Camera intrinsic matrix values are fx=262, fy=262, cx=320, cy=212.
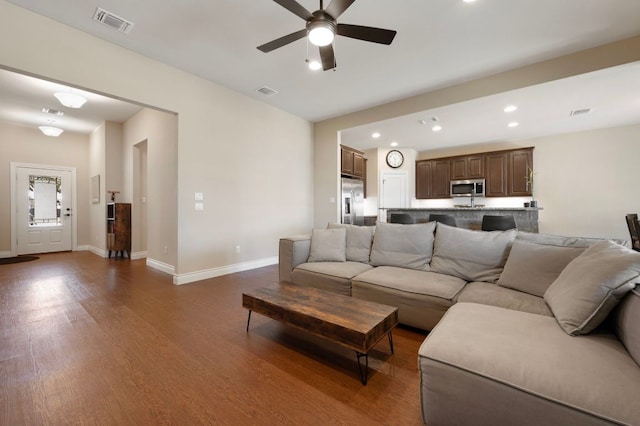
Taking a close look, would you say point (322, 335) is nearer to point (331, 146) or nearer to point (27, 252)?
point (331, 146)

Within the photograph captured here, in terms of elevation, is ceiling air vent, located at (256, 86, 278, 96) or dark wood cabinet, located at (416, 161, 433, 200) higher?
ceiling air vent, located at (256, 86, 278, 96)

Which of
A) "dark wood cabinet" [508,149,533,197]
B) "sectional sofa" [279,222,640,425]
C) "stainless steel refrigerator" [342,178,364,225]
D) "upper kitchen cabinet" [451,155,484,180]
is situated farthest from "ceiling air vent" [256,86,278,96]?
"dark wood cabinet" [508,149,533,197]

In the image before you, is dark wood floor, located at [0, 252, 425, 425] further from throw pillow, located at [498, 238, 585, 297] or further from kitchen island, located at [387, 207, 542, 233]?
kitchen island, located at [387, 207, 542, 233]

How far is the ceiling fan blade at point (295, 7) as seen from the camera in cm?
198

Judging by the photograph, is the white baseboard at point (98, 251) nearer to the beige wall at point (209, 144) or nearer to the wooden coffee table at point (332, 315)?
the beige wall at point (209, 144)

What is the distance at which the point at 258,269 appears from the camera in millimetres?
4844

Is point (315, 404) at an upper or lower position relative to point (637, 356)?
lower

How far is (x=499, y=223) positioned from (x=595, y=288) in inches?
152

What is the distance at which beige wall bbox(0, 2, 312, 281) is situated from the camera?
281cm

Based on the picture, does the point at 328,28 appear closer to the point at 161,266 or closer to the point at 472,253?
the point at 472,253

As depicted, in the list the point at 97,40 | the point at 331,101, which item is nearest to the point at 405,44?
the point at 331,101

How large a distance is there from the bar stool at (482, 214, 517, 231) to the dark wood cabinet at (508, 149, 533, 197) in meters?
2.72

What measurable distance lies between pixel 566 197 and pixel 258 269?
24.7ft

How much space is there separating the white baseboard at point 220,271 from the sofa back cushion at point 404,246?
2601 mm
